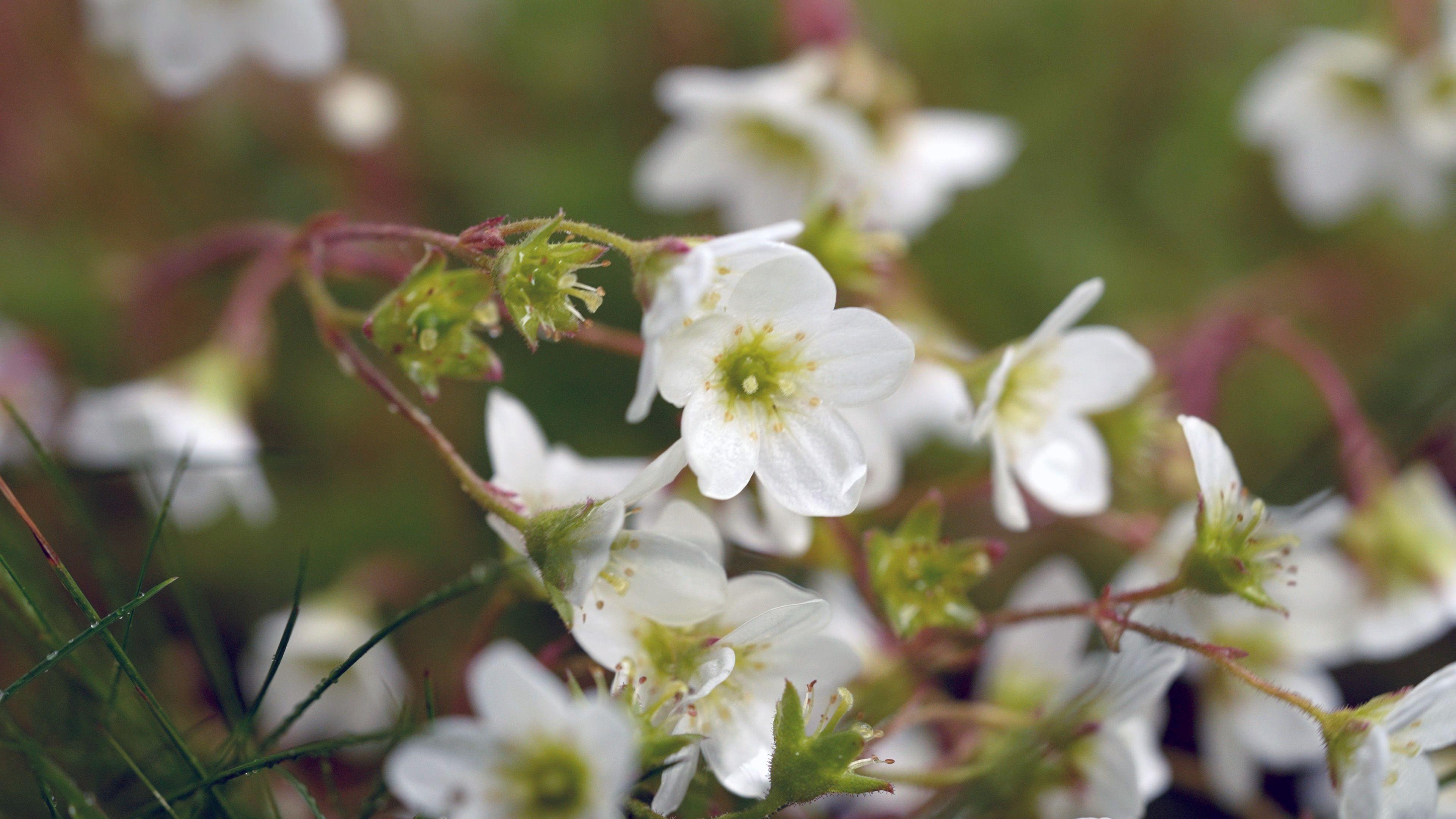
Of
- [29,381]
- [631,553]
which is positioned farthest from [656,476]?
[29,381]

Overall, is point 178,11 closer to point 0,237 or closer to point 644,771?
point 0,237

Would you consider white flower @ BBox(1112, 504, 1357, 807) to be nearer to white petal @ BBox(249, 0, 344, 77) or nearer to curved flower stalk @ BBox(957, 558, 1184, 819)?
curved flower stalk @ BBox(957, 558, 1184, 819)

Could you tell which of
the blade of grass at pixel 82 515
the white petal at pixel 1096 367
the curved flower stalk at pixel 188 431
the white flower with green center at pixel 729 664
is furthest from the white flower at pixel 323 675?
the white petal at pixel 1096 367

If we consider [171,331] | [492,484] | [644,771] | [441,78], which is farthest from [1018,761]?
[441,78]

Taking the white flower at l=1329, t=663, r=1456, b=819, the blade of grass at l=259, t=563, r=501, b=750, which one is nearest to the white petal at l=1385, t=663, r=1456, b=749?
the white flower at l=1329, t=663, r=1456, b=819

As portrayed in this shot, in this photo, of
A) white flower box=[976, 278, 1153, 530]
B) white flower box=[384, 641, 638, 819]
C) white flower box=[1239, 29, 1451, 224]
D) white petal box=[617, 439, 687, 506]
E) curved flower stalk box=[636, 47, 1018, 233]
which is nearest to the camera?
white flower box=[384, 641, 638, 819]

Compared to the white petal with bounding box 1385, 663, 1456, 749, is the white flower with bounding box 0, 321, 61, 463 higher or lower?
lower

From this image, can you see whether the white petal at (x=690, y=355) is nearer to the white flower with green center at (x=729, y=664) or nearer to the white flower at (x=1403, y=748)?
the white flower with green center at (x=729, y=664)
